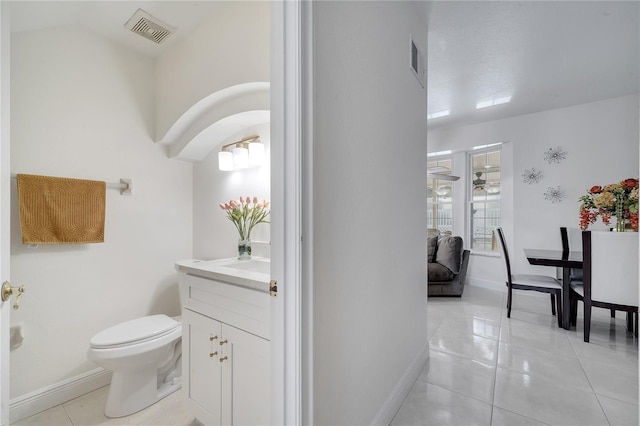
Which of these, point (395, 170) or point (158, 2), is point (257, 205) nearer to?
point (395, 170)

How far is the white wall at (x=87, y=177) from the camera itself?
1.81 m

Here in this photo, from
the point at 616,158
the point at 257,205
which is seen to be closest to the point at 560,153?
the point at 616,158

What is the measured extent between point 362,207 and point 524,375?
181 cm

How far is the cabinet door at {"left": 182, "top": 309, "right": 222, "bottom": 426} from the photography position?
4.68ft

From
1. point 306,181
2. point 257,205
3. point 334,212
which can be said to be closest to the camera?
point 306,181

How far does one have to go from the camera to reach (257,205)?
7.11ft

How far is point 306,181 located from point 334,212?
213 millimetres

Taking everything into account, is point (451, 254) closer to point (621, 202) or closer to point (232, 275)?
point (621, 202)

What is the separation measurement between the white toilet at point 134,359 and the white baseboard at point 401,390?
134cm

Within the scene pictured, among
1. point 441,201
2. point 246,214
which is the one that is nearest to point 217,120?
point 246,214

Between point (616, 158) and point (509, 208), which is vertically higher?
point (616, 158)

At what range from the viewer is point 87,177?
6.84 ft

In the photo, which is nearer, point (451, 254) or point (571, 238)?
point (571, 238)

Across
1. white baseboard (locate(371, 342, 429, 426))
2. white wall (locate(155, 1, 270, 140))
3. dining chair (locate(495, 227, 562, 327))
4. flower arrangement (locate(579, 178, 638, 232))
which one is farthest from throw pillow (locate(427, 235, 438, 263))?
white wall (locate(155, 1, 270, 140))
